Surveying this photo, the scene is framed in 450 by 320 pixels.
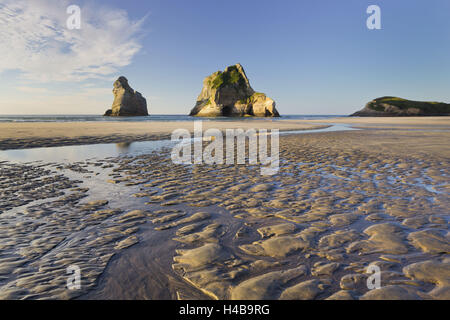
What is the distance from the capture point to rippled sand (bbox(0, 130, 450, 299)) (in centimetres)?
229

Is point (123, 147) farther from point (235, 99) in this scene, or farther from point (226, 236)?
point (235, 99)

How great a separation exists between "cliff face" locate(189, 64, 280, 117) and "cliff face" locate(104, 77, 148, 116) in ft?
117

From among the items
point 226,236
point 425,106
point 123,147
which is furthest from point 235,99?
point 226,236

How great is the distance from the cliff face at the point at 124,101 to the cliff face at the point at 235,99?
35.5 m

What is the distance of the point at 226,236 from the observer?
11.2ft

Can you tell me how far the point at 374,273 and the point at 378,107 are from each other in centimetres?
14462

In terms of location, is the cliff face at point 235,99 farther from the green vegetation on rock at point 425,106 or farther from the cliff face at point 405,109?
the green vegetation on rock at point 425,106

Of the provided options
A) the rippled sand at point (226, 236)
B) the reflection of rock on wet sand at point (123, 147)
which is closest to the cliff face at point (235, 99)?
the reflection of rock on wet sand at point (123, 147)

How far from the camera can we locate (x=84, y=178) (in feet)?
21.6

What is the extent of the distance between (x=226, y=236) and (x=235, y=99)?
126 meters

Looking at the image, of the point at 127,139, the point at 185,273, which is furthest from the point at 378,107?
the point at 185,273

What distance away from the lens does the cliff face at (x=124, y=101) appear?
367 feet

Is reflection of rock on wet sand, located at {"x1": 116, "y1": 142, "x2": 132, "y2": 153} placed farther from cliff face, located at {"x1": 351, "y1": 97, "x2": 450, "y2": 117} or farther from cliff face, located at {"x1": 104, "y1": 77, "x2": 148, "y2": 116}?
cliff face, located at {"x1": 351, "y1": 97, "x2": 450, "y2": 117}
